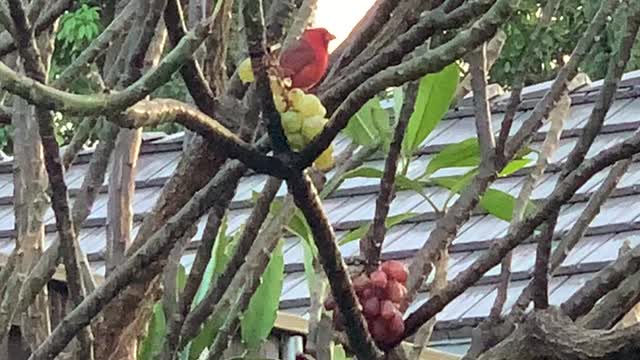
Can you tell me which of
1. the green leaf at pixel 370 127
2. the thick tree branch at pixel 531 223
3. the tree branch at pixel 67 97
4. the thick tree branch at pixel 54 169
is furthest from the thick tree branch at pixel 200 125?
the green leaf at pixel 370 127

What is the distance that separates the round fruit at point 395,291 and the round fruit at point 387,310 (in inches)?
0.6

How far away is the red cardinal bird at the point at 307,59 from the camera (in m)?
1.19

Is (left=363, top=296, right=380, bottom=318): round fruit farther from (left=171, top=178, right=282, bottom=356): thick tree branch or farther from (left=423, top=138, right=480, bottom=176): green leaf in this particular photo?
(left=423, top=138, right=480, bottom=176): green leaf

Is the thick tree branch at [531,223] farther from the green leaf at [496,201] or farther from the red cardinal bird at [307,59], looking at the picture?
the green leaf at [496,201]

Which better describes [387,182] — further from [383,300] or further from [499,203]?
[499,203]

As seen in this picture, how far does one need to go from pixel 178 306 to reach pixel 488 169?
345 millimetres

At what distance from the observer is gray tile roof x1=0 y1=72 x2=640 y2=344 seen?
3385 mm

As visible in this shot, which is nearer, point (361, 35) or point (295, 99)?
point (295, 99)

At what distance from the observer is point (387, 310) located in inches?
46.6

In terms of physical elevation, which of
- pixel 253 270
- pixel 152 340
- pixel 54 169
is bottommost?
pixel 152 340

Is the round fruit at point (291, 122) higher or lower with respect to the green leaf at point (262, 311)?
→ higher

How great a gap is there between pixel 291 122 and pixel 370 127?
787 millimetres

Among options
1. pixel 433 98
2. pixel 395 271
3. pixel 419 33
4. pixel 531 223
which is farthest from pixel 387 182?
pixel 433 98

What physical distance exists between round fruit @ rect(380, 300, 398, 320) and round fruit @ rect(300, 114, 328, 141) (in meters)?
0.30
